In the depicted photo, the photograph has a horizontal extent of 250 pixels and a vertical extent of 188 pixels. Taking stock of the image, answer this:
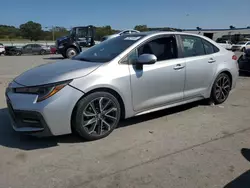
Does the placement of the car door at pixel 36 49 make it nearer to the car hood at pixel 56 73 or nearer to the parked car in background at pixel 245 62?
the parked car in background at pixel 245 62

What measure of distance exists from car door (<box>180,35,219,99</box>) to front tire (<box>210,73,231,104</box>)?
0.28 meters

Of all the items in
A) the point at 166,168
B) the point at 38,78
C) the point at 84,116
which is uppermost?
the point at 38,78

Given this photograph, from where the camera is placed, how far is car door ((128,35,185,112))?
14.5 ft

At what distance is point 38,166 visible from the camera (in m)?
3.38

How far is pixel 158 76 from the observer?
4.62m

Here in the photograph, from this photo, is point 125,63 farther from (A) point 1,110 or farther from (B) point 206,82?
(A) point 1,110

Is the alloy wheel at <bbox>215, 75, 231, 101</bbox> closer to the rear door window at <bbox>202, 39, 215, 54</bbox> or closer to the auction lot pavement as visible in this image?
the rear door window at <bbox>202, 39, 215, 54</bbox>

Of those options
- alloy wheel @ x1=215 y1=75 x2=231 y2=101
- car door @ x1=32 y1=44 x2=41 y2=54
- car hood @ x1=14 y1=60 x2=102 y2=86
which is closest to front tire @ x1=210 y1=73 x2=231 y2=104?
alloy wheel @ x1=215 y1=75 x2=231 y2=101

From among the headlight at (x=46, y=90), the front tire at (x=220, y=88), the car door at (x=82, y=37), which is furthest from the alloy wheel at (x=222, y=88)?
the car door at (x=82, y=37)

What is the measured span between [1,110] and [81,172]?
3.21 meters

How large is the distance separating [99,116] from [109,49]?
1298 millimetres

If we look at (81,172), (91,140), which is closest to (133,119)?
(91,140)

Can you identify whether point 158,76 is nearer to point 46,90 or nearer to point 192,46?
point 192,46

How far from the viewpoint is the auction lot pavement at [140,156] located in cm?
304
